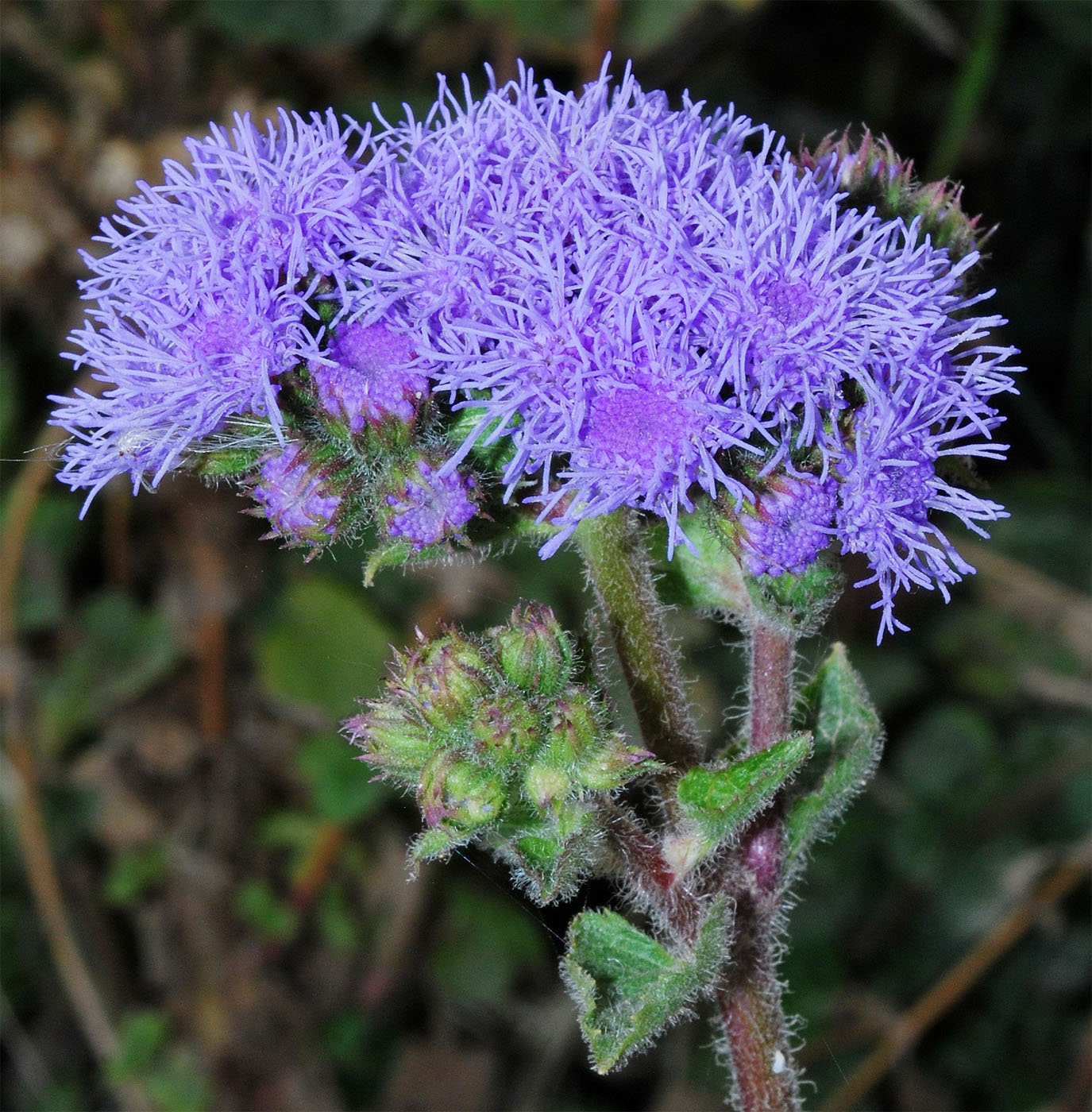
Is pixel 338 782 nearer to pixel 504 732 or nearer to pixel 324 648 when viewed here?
pixel 324 648

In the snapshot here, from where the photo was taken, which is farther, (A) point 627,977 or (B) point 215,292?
(A) point 627,977

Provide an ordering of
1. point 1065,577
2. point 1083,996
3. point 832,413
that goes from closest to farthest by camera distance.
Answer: point 832,413 < point 1083,996 < point 1065,577

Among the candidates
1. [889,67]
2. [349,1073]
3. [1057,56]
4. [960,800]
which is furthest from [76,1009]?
[1057,56]

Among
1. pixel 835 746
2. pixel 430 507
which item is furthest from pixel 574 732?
pixel 835 746

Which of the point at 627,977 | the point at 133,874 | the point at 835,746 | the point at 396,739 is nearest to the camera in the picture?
the point at 396,739

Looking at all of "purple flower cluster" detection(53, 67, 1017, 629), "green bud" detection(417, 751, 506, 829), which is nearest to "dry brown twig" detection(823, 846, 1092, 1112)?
"purple flower cluster" detection(53, 67, 1017, 629)

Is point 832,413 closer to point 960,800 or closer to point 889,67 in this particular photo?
point 960,800

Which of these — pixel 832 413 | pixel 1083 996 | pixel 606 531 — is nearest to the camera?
pixel 832 413

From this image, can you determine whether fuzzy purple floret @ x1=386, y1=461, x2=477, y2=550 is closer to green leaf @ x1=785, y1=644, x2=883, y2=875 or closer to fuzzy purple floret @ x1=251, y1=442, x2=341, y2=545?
fuzzy purple floret @ x1=251, y1=442, x2=341, y2=545
